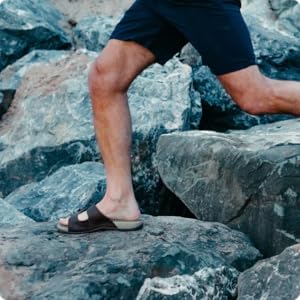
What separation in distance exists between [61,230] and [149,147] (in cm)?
201

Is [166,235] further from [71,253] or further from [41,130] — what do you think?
[41,130]

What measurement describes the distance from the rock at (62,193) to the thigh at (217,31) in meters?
1.81

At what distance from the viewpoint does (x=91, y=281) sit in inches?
141

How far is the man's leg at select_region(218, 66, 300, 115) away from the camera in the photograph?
385 cm

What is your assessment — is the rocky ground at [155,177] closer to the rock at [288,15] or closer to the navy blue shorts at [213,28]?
the rock at [288,15]

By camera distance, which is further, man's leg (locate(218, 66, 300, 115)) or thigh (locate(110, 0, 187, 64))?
thigh (locate(110, 0, 187, 64))

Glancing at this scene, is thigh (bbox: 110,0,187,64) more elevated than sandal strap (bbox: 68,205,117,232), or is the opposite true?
thigh (bbox: 110,0,187,64)

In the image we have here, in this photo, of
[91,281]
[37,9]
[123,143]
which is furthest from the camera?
[37,9]

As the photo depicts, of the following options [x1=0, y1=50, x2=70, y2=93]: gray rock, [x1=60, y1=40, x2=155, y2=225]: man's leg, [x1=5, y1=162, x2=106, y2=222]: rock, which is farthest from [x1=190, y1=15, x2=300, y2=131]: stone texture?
[x1=60, y1=40, x2=155, y2=225]: man's leg

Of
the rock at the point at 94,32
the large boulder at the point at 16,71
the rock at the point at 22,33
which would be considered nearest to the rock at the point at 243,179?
the large boulder at the point at 16,71

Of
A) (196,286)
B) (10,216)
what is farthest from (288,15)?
(196,286)

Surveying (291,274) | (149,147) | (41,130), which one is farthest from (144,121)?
Answer: (291,274)

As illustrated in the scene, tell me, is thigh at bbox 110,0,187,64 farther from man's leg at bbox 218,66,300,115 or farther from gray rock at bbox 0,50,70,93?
gray rock at bbox 0,50,70,93

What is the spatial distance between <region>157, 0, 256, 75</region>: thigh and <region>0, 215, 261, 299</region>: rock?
0.84 meters
